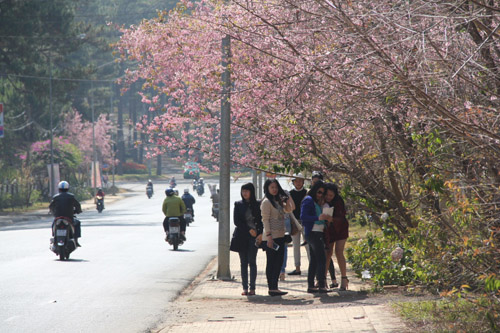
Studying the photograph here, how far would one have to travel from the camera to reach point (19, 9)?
51031 mm

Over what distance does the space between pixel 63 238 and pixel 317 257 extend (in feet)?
26.9

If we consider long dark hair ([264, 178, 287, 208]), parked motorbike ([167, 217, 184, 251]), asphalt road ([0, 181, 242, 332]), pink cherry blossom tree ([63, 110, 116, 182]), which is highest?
pink cherry blossom tree ([63, 110, 116, 182])

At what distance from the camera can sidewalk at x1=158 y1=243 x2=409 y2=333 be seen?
9.12m

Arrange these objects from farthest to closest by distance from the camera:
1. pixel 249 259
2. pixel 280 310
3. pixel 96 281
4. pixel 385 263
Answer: pixel 96 281, pixel 385 263, pixel 249 259, pixel 280 310

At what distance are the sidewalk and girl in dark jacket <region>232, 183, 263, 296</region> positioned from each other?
46 cm

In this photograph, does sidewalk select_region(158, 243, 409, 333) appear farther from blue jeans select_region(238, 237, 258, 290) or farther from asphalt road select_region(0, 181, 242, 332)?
asphalt road select_region(0, 181, 242, 332)

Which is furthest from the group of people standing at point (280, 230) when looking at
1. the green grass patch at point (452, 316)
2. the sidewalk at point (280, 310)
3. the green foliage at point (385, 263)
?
the green grass patch at point (452, 316)

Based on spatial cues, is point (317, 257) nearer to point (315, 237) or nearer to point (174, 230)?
point (315, 237)

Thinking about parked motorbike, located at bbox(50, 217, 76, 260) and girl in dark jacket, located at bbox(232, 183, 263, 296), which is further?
parked motorbike, located at bbox(50, 217, 76, 260)

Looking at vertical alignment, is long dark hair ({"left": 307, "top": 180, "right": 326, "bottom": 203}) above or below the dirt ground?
above

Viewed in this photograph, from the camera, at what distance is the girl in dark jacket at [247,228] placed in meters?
12.3

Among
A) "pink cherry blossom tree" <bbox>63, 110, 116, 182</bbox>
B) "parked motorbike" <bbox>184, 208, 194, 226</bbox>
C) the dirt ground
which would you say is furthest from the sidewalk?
"pink cherry blossom tree" <bbox>63, 110, 116, 182</bbox>

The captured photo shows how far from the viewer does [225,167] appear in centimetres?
1495

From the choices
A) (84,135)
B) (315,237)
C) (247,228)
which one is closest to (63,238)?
(247,228)
